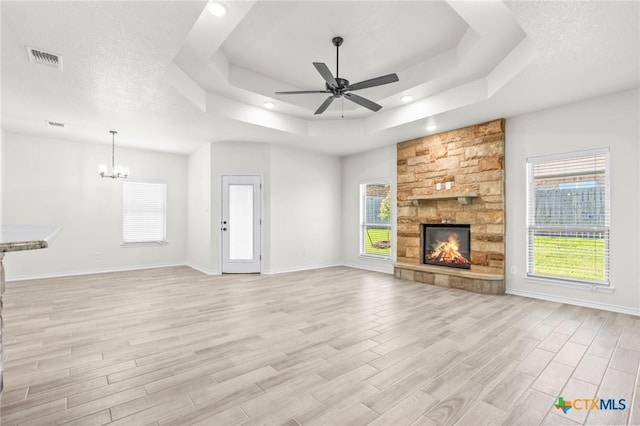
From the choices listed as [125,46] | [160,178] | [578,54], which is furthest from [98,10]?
[160,178]

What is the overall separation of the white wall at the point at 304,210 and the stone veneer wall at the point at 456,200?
1872 millimetres

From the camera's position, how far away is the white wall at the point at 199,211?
21.8 ft

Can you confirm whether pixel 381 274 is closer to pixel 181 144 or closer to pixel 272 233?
pixel 272 233

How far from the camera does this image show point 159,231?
296 inches

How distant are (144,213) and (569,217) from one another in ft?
27.1

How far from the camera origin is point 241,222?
21.9 ft

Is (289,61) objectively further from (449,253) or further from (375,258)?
(375,258)

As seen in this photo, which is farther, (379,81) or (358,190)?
(358,190)

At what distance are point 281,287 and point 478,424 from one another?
12.7 ft

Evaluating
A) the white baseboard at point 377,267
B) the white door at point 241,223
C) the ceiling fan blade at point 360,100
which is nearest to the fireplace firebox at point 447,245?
the white baseboard at point 377,267

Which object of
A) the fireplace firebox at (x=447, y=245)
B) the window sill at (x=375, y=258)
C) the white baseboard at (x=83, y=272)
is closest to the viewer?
the fireplace firebox at (x=447, y=245)

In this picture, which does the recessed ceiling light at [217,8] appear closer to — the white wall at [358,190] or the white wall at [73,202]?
the white wall at [358,190]

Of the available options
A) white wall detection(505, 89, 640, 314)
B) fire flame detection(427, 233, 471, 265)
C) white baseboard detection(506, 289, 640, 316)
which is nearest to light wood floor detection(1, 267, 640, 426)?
white baseboard detection(506, 289, 640, 316)

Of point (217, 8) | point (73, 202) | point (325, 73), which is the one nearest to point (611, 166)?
point (325, 73)
